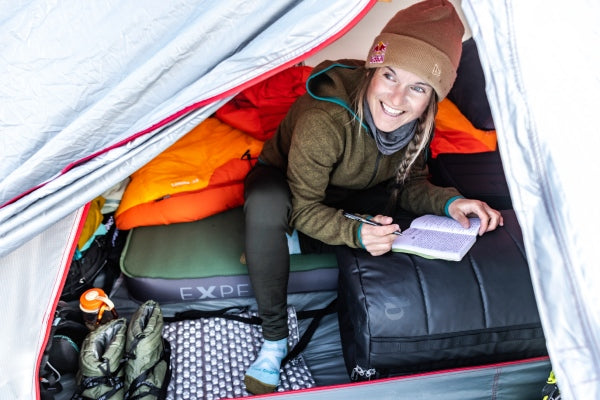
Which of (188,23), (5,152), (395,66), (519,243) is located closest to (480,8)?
(395,66)

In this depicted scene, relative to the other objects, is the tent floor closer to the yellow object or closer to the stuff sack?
the stuff sack

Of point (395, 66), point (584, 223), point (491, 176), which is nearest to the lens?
point (584, 223)

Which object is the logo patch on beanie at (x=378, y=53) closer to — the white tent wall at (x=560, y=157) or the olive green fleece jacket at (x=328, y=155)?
the olive green fleece jacket at (x=328, y=155)

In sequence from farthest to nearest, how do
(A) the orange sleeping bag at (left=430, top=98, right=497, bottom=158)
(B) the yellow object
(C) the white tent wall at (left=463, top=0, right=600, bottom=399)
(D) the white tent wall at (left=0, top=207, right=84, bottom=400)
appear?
(A) the orange sleeping bag at (left=430, top=98, right=497, bottom=158) < (B) the yellow object < (D) the white tent wall at (left=0, top=207, right=84, bottom=400) < (C) the white tent wall at (left=463, top=0, right=600, bottom=399)

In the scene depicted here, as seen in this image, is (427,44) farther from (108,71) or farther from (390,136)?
(108,71)

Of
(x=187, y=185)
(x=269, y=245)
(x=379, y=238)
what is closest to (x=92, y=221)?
(x=187, y=185)

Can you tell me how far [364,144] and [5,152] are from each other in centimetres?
75

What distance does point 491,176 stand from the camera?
1579 mm

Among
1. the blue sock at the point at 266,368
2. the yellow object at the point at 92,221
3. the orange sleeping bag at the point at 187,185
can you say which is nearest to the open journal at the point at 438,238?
the blue sock at the point at 266,368

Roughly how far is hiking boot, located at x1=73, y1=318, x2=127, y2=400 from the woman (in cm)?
29

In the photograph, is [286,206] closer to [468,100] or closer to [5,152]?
[5,152]

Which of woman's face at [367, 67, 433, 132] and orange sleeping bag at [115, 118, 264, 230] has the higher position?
woman's face at [367, 67, 433, 132]

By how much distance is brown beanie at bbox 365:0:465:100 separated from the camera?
3.45 feet

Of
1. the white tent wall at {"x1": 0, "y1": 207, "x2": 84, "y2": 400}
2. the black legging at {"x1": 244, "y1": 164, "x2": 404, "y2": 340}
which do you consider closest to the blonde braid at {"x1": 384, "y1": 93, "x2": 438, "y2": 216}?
the black legging at {"x1": 244, "y1": 164, "x2": 404, "y2": 340}
